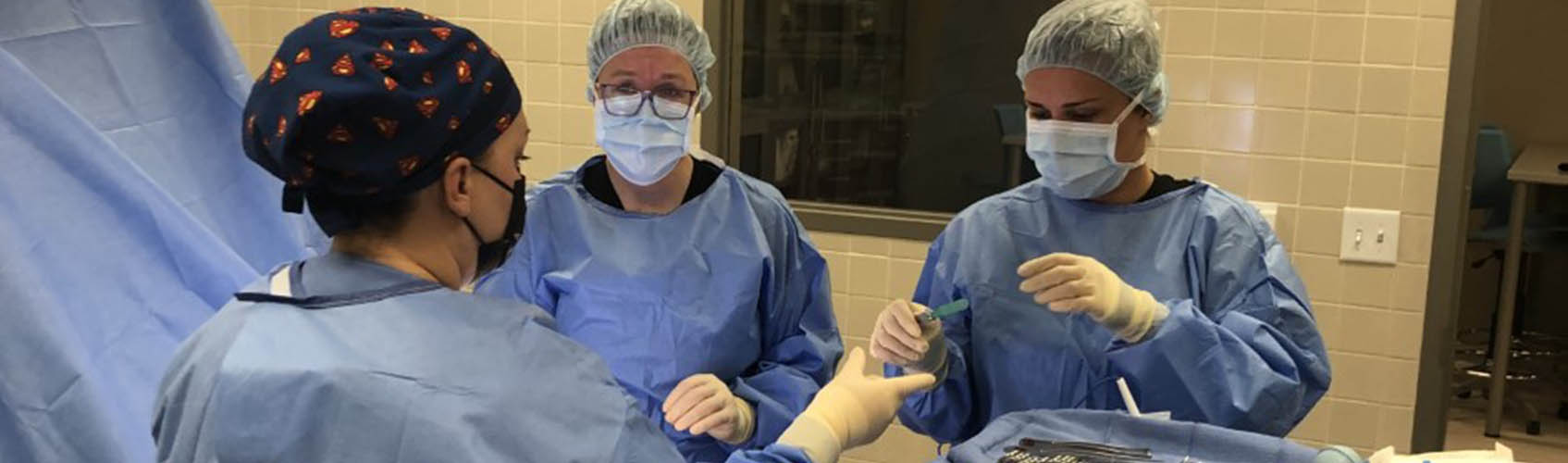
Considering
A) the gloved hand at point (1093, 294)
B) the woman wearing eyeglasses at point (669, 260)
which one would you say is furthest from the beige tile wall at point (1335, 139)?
the gloved hand at point (1093, 294)

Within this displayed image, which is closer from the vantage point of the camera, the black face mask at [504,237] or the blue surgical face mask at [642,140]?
the black face mask at [504,237]

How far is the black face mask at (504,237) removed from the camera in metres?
1.35

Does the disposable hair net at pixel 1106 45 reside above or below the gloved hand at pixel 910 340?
above

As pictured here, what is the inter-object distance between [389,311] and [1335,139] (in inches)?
92.5

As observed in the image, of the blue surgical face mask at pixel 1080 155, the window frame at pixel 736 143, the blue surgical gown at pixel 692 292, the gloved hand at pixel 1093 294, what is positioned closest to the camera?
the gloved hand at pixel 1093 294

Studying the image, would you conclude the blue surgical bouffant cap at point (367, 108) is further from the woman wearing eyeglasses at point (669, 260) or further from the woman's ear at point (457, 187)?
the woman wearing eyeglasses at point (669, 260)

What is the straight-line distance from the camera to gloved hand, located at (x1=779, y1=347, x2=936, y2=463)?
156cm

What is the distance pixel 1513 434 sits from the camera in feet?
15.9

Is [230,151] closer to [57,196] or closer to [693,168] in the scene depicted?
[57,196]

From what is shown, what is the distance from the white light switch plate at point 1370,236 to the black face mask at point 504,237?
7.14 feet

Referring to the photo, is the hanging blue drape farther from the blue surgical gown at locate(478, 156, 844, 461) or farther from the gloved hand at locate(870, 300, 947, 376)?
the gloved hand at locate(870, 300, 947, 376)

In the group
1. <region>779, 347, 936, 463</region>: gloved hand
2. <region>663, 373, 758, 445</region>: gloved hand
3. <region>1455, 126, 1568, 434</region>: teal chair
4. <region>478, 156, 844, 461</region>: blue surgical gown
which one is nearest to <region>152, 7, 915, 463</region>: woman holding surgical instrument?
<region>779, 347, 936, 463</region>: gloved hand

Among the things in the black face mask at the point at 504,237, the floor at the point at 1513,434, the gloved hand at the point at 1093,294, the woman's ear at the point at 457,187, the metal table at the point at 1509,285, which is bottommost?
the floor at the point at 1513,434

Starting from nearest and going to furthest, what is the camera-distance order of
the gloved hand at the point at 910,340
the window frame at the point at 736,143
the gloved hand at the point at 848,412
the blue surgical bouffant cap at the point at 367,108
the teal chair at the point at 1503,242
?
the blue surgical bouffant cap at the point at 367,108 → the gloved hand at the point at 848,412 → the gloved hand at the point at 910,340 → the window frame at the point at 736,143 → the teal chair at the point at 1503,242
